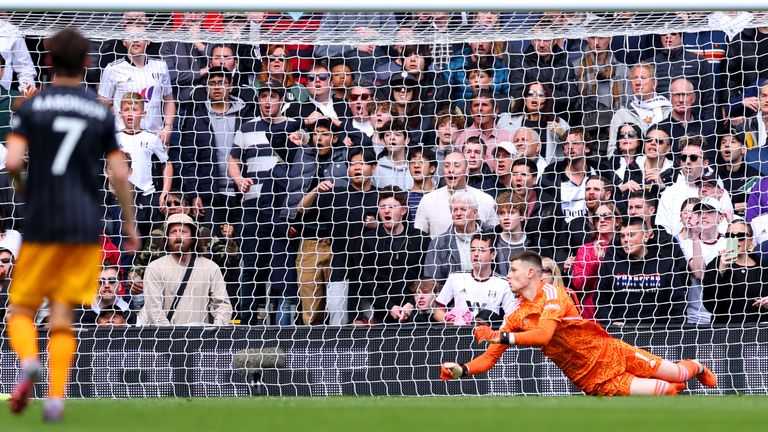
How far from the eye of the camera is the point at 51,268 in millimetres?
5387

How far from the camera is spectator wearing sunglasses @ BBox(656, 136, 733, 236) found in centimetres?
1087

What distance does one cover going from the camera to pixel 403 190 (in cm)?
1112

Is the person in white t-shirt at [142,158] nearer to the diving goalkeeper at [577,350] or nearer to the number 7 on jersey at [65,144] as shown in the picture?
the diving goalkeeper at [577,350]

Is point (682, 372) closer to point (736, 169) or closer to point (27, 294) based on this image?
point (736, 169)

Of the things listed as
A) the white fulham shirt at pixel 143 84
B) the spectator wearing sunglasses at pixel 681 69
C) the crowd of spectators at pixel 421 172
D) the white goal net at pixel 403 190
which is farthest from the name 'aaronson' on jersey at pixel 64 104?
the spectator wearing sunglasses at pixel 681 69

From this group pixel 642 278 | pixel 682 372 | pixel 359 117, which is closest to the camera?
pixel 682 372

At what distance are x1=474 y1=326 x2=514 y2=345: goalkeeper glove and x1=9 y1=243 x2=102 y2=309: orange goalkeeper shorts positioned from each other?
353 centimetres

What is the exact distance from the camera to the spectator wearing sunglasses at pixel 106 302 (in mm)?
10805

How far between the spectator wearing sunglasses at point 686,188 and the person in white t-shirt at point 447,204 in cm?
148

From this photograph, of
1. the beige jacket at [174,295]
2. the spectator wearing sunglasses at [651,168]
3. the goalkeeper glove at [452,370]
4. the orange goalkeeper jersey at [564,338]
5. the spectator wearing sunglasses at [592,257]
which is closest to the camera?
the goalkeeper glove at [452,370]

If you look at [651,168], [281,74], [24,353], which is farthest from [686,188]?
[24,353]

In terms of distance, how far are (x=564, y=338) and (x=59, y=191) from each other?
187 inches

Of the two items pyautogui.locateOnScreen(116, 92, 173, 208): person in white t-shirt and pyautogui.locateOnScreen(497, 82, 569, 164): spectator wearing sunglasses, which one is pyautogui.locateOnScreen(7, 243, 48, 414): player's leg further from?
pyautogui.locateOnScreen(497, 82, 569, 164): spectator wearing sunglasses

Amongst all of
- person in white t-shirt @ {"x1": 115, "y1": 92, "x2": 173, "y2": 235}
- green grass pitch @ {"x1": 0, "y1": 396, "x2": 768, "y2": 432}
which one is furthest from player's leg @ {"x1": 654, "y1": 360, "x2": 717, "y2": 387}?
person in white t-shirt @ {"x1": 115, "y1": 92, "x2": 173, "y2": 235}
